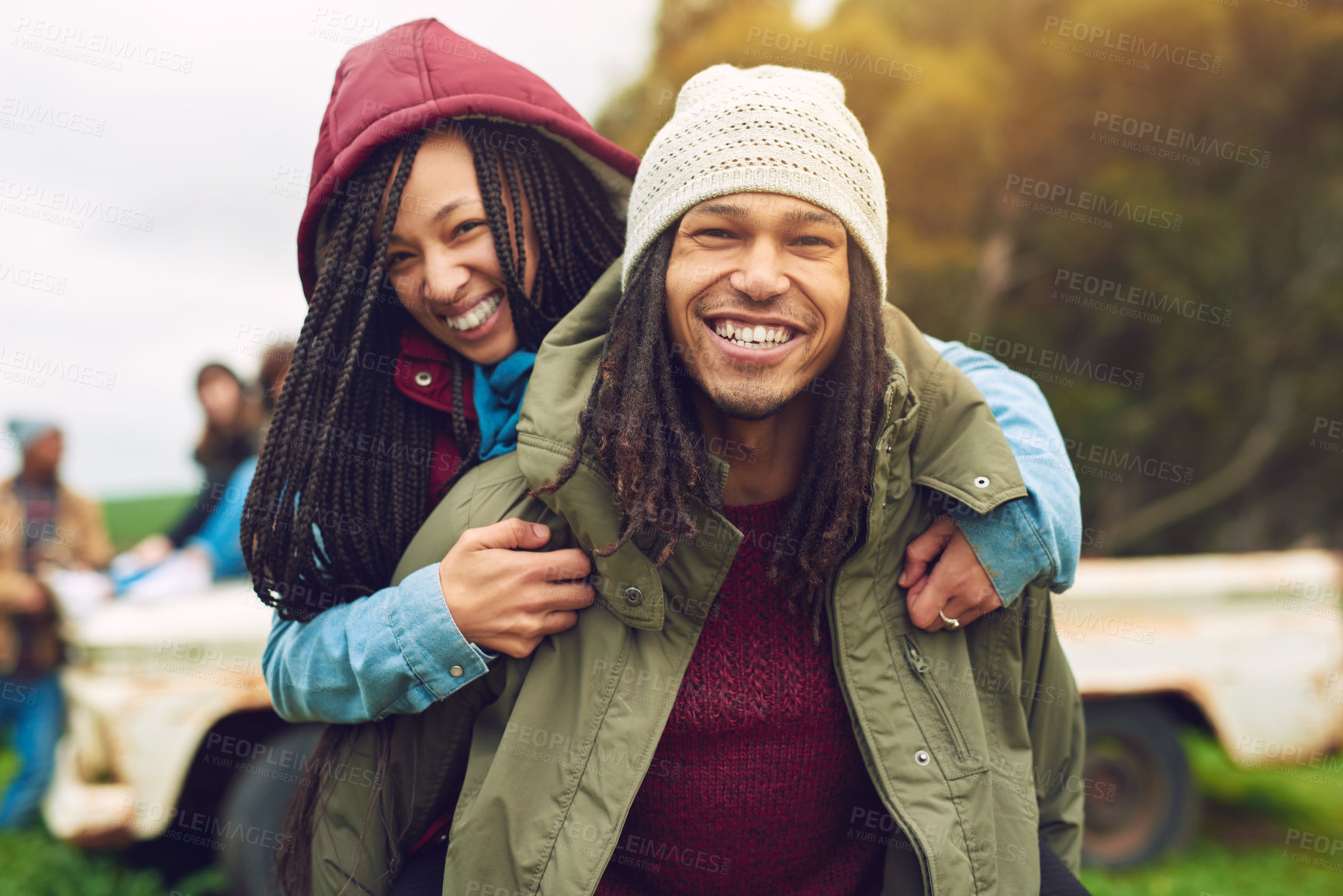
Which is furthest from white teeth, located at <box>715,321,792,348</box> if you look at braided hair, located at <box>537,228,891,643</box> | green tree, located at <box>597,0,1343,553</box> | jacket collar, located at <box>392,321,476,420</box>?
green tree, located at <box>597,0,1343,553</box>

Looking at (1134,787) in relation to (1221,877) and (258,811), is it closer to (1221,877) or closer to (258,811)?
(1221,877)

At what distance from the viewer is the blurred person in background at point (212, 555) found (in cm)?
424

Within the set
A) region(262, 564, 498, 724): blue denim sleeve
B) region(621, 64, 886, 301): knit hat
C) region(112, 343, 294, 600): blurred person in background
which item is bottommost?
region(112, 343, 294, 600): blurred person in background

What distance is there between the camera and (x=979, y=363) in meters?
2.24

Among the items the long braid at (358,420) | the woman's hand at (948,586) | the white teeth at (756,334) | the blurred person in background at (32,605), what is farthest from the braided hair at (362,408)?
the blurred person in background at (32,605)

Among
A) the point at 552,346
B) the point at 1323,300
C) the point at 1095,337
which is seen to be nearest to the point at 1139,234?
the point at 1095,337

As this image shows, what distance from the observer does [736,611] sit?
75.3 inches

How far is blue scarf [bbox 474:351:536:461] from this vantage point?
2104 millimetres

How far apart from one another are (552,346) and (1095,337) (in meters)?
11.8

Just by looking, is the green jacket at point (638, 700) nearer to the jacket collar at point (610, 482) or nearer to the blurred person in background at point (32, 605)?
the jacket collar at point (610, 482)

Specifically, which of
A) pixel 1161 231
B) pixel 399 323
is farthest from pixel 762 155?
pixel 1161 231

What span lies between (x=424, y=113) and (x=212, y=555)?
123 inches

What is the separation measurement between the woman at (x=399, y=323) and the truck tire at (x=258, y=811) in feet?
6.20

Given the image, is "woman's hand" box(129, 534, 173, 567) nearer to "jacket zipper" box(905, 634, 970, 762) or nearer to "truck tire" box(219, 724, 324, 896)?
"truck tire" box(219, 724, 324, 896)
